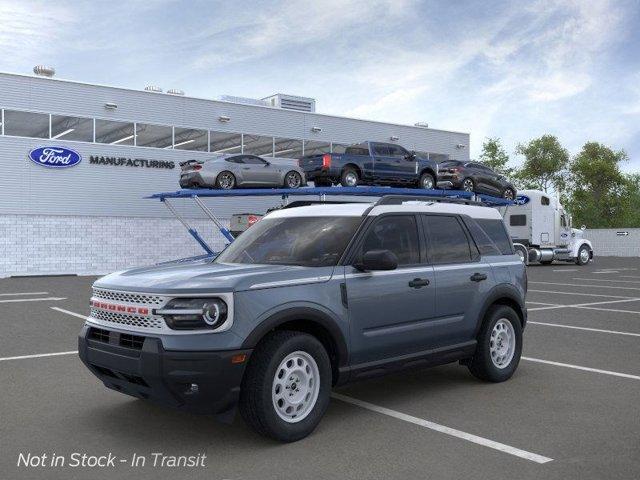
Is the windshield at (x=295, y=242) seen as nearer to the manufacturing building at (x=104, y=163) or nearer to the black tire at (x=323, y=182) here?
the black tire at (x=323, y=182)

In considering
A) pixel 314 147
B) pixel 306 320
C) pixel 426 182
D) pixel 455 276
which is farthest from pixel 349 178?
pixel 306 320

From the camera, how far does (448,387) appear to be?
21.3 feet

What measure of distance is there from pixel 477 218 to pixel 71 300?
37.4ft

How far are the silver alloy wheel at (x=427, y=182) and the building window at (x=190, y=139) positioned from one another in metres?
11.9

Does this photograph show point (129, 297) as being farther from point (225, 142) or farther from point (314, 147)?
point (314, 147)

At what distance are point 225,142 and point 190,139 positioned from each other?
1.86 metres

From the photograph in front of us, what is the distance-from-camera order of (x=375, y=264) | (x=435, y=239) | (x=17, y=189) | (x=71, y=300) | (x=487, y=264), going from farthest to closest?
(x=17, y=189)
(x=71, y=300)
(x=487, y=264)
(x=435, y=239)
(x=375, y=264)

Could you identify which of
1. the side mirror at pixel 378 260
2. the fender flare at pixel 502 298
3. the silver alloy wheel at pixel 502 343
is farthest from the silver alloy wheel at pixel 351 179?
the side mirror at pixel 378 260

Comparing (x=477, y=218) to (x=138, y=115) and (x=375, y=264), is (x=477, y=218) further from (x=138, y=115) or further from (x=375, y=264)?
(x=138, y=115)

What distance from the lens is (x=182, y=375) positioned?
4.36 meters

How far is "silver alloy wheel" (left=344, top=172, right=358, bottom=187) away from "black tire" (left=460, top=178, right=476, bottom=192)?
4783 mm

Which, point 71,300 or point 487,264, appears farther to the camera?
point 71,300

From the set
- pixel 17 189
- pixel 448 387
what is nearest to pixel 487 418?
pixel 448 387

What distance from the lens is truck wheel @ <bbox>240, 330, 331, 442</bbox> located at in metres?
4.57
